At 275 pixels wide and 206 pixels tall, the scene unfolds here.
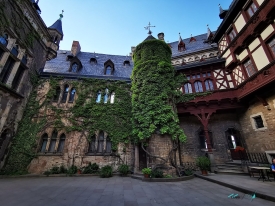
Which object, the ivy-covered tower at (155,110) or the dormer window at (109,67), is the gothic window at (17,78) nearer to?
the dormer window at (109,67)

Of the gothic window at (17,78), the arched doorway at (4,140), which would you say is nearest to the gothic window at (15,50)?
the gothic window at (17,78)

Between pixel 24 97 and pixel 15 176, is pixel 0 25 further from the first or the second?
pixel 15 176

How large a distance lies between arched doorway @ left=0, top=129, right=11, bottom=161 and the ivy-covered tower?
346 inches

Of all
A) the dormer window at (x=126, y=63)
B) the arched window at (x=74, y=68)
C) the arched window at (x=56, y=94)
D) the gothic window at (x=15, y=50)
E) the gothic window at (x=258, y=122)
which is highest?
the dormer window at (x=126, y=63)

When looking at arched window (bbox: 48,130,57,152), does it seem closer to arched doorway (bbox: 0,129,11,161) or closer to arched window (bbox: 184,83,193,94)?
arched doorway (bbox: 0,129,11,161)

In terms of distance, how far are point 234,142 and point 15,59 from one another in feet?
60.6

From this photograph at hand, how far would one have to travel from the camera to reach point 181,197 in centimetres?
452

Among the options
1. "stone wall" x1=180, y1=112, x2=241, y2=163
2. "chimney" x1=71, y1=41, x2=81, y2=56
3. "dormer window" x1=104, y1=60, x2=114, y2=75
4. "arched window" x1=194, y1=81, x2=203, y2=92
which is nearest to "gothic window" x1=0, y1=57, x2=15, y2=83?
"chimney" x1=71, y1=41, x2=81, y2=56

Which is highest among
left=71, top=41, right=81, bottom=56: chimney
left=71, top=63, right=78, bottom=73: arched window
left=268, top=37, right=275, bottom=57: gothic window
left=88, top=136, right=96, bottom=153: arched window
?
left=71, top=41, right=81, bottom=56: chimney

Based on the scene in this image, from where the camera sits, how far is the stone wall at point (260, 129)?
322 inches

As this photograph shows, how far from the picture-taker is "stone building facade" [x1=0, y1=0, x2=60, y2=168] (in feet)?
27.5

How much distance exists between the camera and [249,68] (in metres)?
9.50

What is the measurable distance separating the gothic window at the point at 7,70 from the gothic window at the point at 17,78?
0.58 metres

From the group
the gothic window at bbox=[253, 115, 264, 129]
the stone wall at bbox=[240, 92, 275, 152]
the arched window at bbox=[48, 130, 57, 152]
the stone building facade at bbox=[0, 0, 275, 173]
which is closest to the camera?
the stone wall at bbox=[240, 92, 275, 152]
